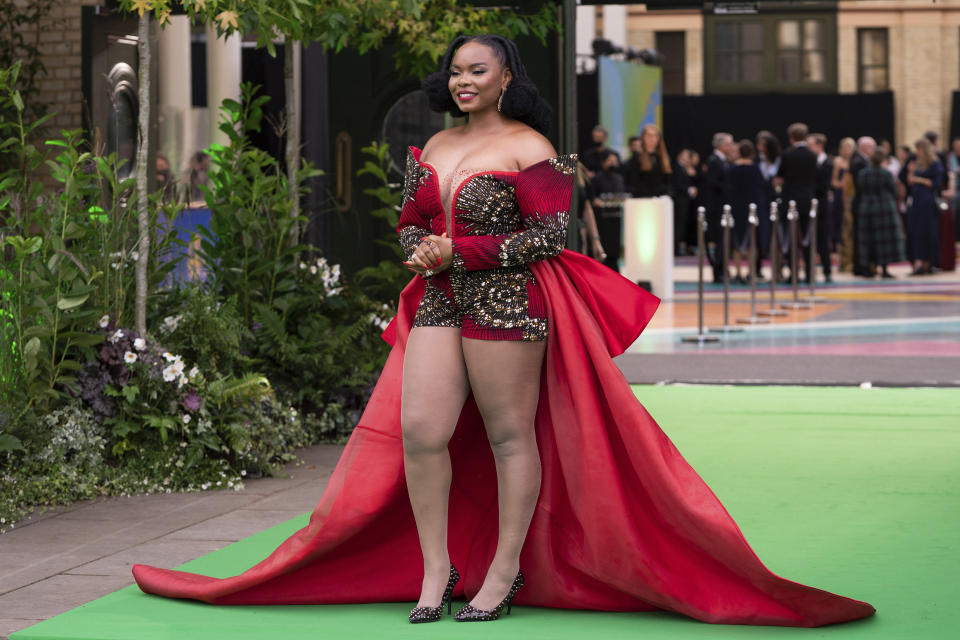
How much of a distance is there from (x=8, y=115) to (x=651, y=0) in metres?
4.20

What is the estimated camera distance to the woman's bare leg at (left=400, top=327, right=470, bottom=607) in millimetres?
4484

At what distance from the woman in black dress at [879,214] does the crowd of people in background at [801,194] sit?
0.01 metres

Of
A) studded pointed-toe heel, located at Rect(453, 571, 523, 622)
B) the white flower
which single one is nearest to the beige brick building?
the white flower

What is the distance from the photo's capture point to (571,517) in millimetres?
4664

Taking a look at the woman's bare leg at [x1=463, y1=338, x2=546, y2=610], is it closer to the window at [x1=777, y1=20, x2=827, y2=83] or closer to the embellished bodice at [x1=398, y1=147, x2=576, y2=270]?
the embellished bodice at [x1=398, y1=147, x2=576, y2=270]

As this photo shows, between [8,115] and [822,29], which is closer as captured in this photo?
[8,115]

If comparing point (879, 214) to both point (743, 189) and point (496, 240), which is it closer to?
Result: point (743, 189)

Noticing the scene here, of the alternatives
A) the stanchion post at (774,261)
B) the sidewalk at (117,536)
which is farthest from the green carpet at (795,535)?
the stanchion post at (774,261)

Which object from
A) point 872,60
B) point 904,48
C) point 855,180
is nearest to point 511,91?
point 855,180

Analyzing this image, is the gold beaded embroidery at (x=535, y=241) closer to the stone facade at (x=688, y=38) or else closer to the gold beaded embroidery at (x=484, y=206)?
the gold beaded embroidery at (x=484, y=206)

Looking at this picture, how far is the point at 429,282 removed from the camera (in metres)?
4.60

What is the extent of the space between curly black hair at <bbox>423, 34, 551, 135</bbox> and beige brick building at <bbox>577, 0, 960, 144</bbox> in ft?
118

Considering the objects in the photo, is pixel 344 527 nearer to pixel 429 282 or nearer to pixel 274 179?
pixel 429 282

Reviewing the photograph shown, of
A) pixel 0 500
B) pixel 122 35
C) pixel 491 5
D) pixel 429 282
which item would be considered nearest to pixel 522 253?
pixel 429 282
